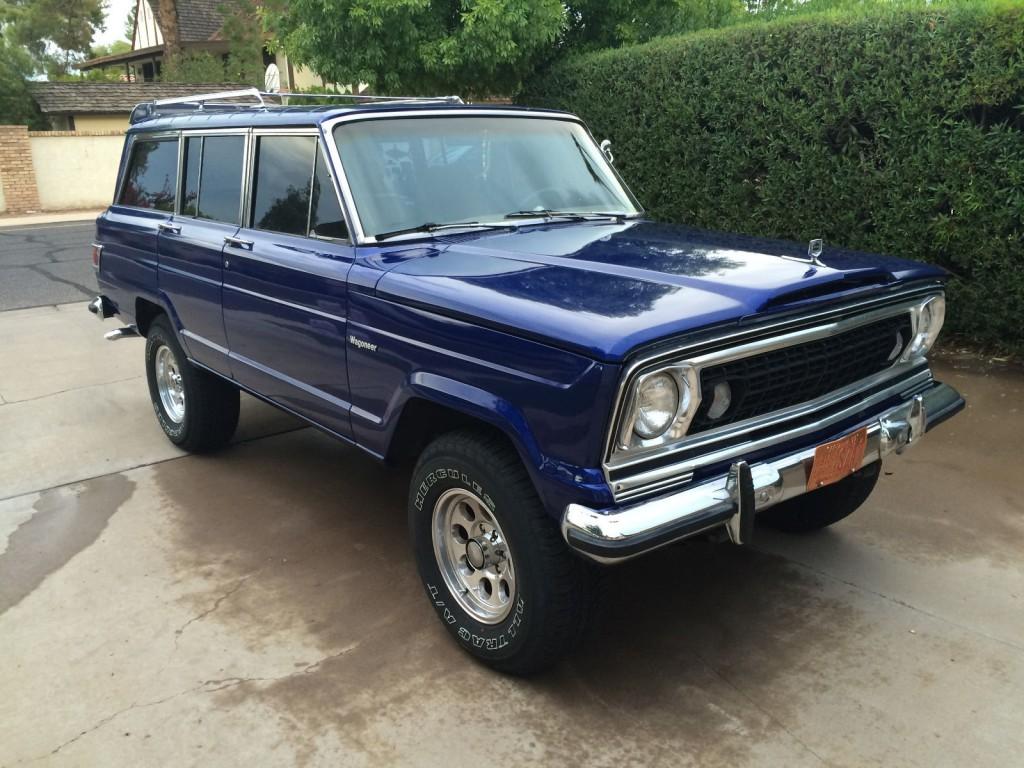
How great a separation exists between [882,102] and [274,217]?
4.59 m

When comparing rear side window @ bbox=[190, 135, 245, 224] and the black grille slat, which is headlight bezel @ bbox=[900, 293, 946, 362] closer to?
the black grille slat

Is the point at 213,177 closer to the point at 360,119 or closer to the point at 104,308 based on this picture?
the point at 360,119

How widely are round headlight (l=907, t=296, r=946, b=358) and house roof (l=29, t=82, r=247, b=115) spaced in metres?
26.4

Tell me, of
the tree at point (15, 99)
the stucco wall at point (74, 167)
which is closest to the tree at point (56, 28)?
the tree at point (15, 99)

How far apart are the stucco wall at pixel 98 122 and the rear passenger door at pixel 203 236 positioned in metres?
26.5

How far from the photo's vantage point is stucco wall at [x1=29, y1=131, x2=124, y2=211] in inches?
882

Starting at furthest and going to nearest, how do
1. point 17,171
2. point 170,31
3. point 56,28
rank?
point 56,28 < point 170,31 < point 17,171

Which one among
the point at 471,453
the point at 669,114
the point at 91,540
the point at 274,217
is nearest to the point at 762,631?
the point at 471,453

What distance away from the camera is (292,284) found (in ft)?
12.7

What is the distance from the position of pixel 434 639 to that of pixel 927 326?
A: 2346 millimetres

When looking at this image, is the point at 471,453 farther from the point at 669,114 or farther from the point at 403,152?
the point at 669,114

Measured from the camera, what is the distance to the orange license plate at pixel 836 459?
2965mm

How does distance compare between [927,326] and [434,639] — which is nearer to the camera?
[434,639]

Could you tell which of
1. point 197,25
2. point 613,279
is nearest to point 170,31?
point 197,25
